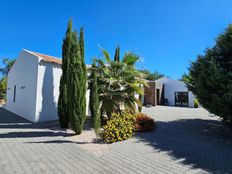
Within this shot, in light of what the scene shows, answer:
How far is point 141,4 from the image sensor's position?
8.91 meters

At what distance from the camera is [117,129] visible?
6703 millimetres

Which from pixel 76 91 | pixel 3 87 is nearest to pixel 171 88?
pixel 76 91

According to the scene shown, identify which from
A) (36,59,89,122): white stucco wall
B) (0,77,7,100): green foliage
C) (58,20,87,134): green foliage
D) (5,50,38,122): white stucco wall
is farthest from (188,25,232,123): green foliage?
(0,77,7,100): green foliage

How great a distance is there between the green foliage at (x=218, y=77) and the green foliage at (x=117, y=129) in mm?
4092

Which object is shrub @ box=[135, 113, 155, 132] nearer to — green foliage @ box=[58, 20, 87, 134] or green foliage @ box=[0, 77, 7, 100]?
green foliage @ box=[58, 20, 87, 134]

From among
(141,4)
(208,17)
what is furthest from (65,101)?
(208,17)

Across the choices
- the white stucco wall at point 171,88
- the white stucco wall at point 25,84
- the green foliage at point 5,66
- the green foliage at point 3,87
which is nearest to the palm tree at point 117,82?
the white stucco wall at point 25,84

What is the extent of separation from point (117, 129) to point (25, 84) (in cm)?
979

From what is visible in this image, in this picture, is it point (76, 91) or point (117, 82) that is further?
point (117, 82)

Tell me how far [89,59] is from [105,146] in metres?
5.12

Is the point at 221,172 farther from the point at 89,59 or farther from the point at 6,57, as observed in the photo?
the point at 6,57

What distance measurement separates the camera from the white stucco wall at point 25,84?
1125 cm

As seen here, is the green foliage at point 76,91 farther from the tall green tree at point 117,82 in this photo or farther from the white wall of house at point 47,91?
the white wall of house at point 47,91

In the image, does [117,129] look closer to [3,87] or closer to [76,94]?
[76,94]
